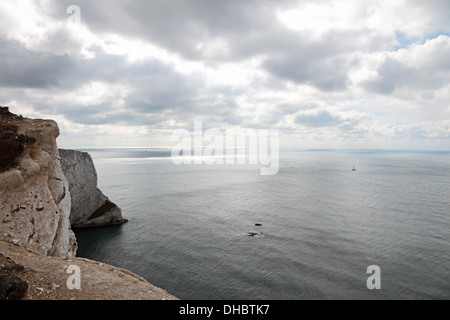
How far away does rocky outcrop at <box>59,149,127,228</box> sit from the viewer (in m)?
53.1

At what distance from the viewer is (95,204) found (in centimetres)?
5703

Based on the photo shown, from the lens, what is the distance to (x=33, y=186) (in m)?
22.0

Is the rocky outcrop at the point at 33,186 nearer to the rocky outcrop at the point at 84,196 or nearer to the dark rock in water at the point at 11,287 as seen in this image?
the dark rock in water at the point at 11,287

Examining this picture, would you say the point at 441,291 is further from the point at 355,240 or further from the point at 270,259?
the point at 270,259

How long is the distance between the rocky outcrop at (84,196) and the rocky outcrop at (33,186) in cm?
2942

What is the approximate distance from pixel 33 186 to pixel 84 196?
116 ft

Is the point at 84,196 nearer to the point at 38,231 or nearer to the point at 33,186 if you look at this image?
the point at 33,186

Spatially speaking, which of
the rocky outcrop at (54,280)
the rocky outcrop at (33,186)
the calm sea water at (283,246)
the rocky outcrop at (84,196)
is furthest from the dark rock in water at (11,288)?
the rocky outcrop at (84,196)

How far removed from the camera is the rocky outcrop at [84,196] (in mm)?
53094

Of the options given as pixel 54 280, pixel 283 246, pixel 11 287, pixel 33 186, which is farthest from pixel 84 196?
pixel 11 287

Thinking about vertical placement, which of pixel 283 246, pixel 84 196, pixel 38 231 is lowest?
pixel 283 246

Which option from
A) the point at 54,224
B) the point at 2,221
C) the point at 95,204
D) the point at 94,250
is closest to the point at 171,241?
the point at 94,250

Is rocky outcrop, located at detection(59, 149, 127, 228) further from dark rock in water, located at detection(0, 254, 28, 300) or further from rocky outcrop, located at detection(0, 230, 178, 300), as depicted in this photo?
dark rock in water, located at detection(0, 254, 28, 300)
